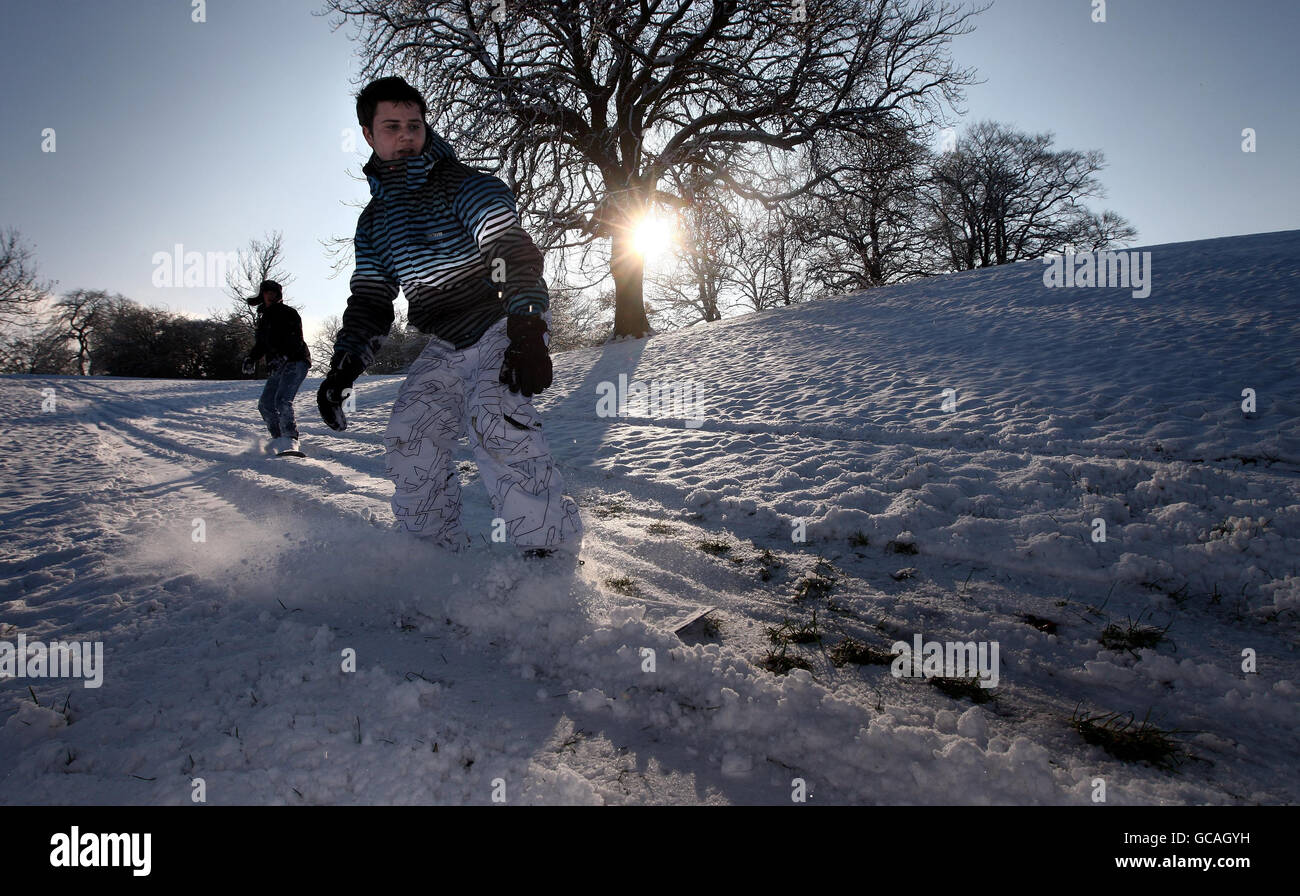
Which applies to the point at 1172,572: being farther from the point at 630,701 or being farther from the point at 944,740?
the point at 630,701

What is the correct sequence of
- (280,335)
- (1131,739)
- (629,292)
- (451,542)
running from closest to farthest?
1. (1131,739)
2. (451,542)
3. (280,335)
4. (629,292)

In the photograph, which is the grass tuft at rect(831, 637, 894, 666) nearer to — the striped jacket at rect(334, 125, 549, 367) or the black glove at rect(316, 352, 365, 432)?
the striped jacket at rect(334, 125, 549, 367)

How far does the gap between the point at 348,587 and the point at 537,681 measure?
3.56 ft

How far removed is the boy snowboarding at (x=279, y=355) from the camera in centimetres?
622

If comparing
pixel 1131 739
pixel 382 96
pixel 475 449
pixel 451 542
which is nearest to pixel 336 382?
pixel 475 449

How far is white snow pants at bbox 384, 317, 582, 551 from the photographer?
2.35 metres

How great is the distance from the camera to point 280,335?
20.8 ft

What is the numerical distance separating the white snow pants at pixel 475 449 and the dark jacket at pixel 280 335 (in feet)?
15.9

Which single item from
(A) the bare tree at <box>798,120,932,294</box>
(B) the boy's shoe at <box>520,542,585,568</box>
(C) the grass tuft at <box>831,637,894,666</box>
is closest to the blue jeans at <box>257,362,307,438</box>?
(B) the boy's shoe at <box>520,542,585,568</box>

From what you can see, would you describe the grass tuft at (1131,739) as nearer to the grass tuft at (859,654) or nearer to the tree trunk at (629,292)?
the grass tuft at (859,654)

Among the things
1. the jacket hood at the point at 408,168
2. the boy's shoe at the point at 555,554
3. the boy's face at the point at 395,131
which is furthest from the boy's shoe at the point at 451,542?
the boy's face at the point at 395,131

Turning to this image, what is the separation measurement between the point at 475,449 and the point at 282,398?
502 cm

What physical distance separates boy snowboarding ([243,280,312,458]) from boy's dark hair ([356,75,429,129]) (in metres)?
4.83

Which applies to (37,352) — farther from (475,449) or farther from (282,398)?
(475,449)
